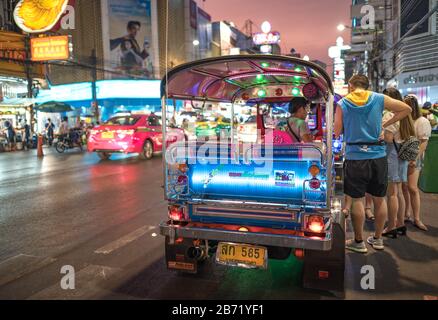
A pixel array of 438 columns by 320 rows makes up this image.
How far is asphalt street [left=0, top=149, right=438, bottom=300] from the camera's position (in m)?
3.70

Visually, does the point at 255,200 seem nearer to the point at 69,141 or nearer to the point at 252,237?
the point at 252,237

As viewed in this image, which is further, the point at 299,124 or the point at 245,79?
the point at 245,79

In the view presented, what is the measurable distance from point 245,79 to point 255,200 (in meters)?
1.94

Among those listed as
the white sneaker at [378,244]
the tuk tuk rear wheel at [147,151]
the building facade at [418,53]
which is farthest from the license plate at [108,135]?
the building facade at [418,53]

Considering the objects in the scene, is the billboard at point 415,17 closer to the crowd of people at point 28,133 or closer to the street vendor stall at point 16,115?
the crowd of people at point 28,133

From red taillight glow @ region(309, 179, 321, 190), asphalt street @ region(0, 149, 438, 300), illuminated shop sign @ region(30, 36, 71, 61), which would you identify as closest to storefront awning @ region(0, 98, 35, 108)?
illuminated shop sign @ region(30, 36, 71, 61)

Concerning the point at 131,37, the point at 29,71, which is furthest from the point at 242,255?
the point at 131,37

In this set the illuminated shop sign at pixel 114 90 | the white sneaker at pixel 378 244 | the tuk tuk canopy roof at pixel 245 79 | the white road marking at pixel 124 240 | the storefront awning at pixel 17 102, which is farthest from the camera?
the illuminated shop sign at pixel 114 90

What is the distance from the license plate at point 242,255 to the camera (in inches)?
137

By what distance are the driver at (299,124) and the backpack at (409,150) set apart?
165 centimetres

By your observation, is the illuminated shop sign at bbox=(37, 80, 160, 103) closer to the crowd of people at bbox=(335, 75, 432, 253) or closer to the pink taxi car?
the pink taxi car

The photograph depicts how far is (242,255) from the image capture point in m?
3.55

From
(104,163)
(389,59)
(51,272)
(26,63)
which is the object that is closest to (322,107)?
(51,272)
